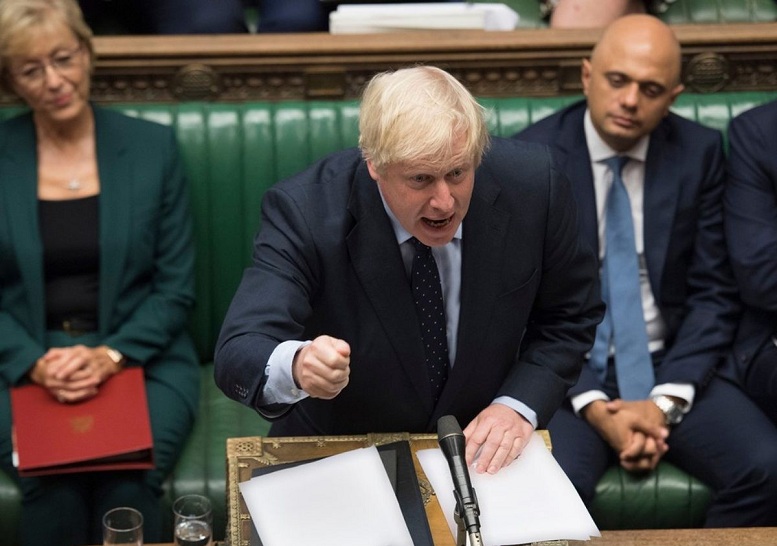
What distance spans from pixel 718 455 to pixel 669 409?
17 centimetres

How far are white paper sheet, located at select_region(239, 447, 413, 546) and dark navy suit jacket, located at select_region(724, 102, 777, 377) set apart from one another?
4.79 feet

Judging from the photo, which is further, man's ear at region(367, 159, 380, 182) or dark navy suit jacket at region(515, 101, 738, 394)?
dark navy suit jacket at region(515, 101, 738, 394)

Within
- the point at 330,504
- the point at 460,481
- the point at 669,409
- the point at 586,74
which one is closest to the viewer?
the point at 460,481

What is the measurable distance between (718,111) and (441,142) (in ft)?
5.67

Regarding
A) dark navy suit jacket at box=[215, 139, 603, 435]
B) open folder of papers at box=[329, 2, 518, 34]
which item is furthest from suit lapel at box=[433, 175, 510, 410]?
open folder of papers at box=[329, 2, 518, 34]

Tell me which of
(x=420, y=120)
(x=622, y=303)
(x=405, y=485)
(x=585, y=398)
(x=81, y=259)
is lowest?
(x=585, y=398)

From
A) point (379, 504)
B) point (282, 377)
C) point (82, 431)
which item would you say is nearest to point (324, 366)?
point (282, 377)

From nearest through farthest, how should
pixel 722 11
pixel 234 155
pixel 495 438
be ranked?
pixel 495 438 → pixel 234 155 → pixel 722 11

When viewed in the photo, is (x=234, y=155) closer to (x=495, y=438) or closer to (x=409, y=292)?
(x=409, y=292)

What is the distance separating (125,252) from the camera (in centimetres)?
303

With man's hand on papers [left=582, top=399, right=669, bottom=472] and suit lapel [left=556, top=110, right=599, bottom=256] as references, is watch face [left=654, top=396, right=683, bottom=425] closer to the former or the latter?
man's hand on papers [left=582, top=399, right=669, bottom=472]

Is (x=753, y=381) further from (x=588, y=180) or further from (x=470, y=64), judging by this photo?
(x=470, y=64)

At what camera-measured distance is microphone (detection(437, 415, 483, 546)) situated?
1.62 m

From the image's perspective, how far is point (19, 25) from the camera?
9.51 feet
